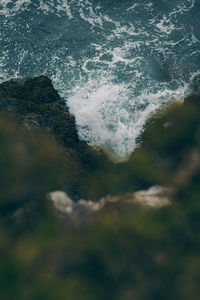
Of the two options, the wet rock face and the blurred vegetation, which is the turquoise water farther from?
the blurred vegetation

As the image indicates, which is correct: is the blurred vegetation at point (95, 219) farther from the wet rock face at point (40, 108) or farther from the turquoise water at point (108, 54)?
the turquoise water at point (108, 54)

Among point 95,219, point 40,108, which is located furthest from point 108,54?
point 95,219

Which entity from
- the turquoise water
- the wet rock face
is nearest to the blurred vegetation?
the wet rock face

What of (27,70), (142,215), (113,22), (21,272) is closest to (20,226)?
(21,272)

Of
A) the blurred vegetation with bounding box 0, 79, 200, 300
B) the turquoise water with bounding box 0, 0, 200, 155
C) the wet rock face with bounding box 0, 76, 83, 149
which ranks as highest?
the turquoise water with bounding box 0, 0, 200, 155

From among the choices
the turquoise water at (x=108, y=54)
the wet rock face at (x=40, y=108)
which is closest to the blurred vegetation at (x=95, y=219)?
the wet rock face at (x=40, y=108)
